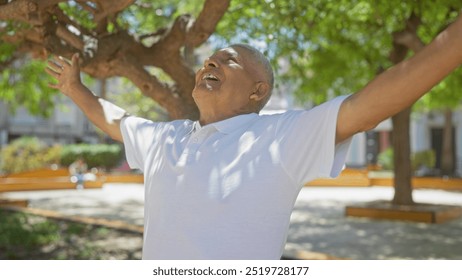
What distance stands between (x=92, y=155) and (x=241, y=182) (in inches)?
1076

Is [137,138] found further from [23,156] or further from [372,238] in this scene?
[23,156]

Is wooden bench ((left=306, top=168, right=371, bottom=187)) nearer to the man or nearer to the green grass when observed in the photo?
the green grass

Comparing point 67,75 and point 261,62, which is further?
point 67,75

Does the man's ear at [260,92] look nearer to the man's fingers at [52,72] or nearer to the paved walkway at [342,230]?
the man's fingers at [52,72]

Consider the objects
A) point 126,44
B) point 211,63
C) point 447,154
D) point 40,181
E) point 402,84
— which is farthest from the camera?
point 447,154

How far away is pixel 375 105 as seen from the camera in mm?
1743

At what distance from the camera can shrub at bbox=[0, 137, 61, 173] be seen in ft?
77.7

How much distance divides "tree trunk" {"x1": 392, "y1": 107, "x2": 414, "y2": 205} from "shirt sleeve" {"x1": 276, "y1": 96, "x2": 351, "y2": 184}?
11292 mm

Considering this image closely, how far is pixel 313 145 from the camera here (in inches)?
74.0

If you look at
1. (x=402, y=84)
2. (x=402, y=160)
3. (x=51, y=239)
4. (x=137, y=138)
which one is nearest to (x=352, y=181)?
(x=402, y=160)

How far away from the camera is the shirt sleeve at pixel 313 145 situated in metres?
1.83

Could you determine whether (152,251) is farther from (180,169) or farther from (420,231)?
(420,231)

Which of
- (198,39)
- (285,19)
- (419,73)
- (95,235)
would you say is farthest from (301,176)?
(95,235)

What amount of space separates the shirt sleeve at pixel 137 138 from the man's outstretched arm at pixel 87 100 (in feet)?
0.40
